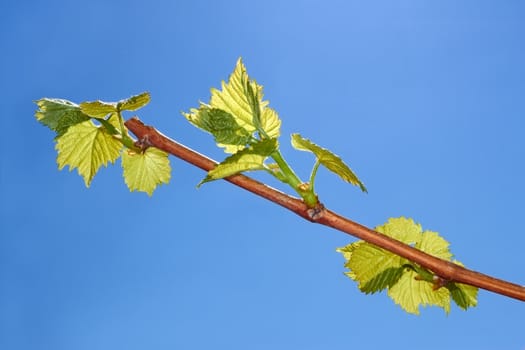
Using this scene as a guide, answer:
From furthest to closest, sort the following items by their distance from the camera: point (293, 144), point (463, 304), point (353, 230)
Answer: point (463, 304), point (293, 144), point (353, 230)

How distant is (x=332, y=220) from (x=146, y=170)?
317mm

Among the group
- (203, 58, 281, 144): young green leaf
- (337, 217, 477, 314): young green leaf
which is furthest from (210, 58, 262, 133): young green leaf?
(337, 217, 477, 314): young green leaf

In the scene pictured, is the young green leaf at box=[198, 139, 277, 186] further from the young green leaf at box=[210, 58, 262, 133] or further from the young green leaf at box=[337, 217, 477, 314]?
the young green leaf at box=[337, 217, 477, 314]

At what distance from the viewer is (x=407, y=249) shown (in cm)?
58

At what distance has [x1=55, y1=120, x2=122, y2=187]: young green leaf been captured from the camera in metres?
0.75

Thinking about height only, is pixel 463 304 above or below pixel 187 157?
above

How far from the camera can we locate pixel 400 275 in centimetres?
81

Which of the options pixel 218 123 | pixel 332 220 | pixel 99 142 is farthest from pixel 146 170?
pixel 332 220

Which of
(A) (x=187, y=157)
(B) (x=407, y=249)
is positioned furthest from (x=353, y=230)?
(A) (x=187, y=157)

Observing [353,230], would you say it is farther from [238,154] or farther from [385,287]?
[385,287]

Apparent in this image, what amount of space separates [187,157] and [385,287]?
0.39 meters

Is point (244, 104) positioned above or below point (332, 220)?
above

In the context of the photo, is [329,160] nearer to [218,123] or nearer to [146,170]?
[218,123]

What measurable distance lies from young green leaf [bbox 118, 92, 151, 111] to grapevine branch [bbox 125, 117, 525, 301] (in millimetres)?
48
